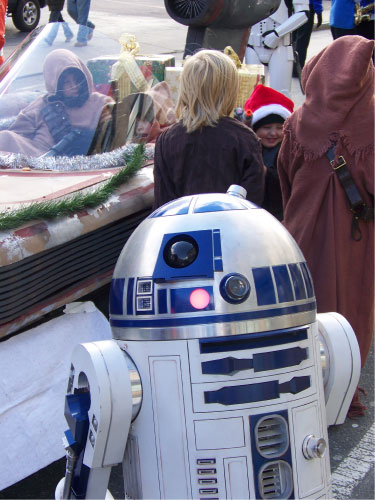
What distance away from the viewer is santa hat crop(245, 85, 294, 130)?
4.10m

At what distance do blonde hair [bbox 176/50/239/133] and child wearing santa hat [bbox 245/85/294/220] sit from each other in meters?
0.71

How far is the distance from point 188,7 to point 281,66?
63.5 inches

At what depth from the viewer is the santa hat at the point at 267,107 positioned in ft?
13.5

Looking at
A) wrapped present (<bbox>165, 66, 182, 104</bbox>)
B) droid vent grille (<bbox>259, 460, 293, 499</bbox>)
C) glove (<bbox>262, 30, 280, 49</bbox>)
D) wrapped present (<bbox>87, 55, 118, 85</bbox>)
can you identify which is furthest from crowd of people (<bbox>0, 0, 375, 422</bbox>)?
glove (<bbox>262, 30, 280, 49</bbox>)

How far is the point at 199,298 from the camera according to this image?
1836 millimetres

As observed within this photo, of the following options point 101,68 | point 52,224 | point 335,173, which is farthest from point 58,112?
point 335,173

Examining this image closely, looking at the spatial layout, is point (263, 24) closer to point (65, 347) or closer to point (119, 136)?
point (119, 136)

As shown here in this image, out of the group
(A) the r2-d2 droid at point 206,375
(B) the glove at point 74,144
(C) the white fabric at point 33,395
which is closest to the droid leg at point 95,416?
(A) the r2-d2 droid at point 206,375

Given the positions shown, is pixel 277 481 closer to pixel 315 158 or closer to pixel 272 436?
pixel 272 436

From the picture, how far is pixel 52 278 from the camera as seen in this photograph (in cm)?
316

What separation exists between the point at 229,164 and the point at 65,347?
105cm

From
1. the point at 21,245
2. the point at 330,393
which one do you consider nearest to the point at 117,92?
the point at 21,245

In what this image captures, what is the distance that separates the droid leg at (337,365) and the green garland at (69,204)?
138 centimetres

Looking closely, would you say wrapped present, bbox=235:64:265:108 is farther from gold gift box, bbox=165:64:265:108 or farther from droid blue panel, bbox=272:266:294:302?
droid blue panel, bbox=272:266:294:302
